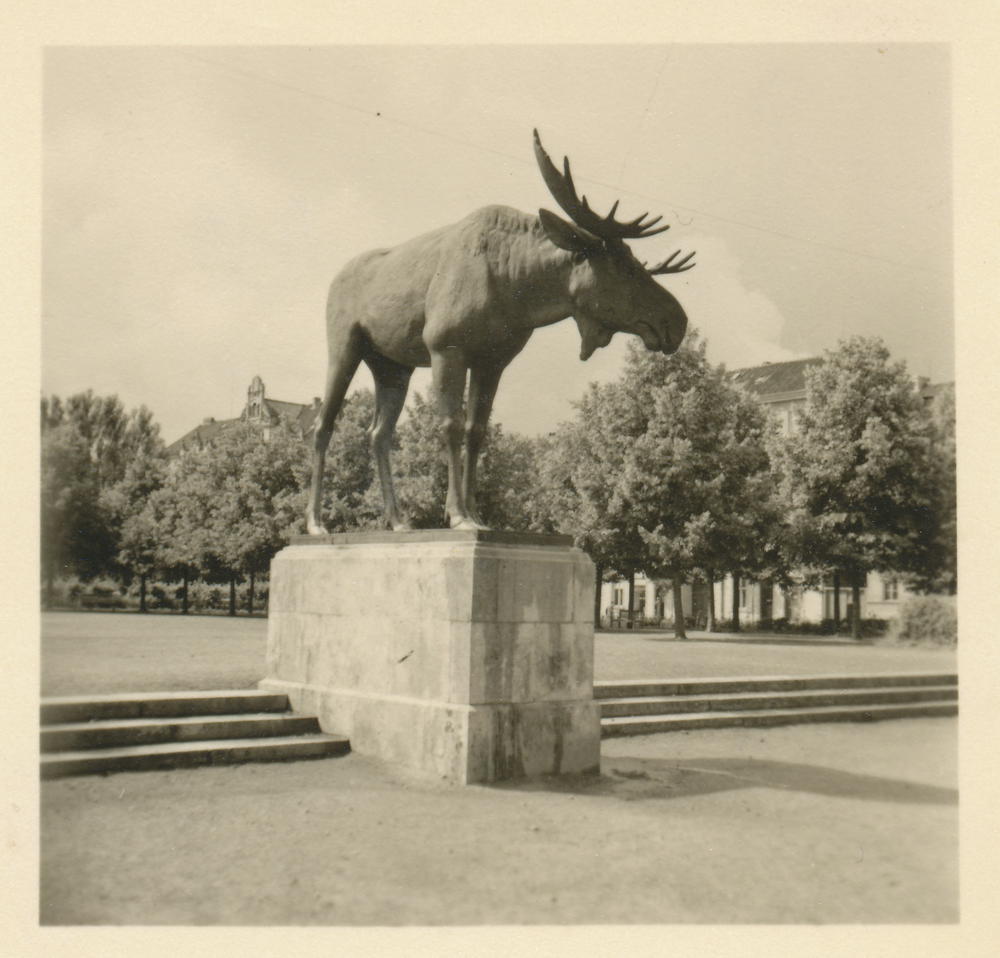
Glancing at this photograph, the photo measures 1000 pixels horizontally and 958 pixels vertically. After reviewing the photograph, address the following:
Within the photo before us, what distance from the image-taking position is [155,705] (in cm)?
823

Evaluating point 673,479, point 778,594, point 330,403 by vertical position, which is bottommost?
point 778,594

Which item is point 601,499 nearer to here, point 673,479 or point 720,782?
point 673,479

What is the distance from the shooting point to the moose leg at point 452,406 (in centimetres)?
Answer: 806

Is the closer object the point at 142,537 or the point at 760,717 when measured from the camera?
the point at 760,717

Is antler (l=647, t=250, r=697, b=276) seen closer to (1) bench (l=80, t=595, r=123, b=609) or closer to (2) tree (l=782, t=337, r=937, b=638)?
(2) tree (l=782, t=337, r=937, b=638)

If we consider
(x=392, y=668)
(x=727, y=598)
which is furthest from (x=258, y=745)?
(x=727, y=598)

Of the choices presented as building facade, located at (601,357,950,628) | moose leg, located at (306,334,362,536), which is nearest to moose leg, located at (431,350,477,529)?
moose leg, located at (306,334,362,536)

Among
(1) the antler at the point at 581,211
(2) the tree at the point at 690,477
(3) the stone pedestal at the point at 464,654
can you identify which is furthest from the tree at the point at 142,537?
(1) the antler at the point at 581,211

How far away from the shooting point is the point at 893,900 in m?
5.36

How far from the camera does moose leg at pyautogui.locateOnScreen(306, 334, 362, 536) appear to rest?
9.43 m

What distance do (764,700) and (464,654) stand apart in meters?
6.69

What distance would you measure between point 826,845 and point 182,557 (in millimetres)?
37859

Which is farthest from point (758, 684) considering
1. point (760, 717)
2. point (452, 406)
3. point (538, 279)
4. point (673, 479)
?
point (673, 479)

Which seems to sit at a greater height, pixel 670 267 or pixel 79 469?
pixel 670 267
